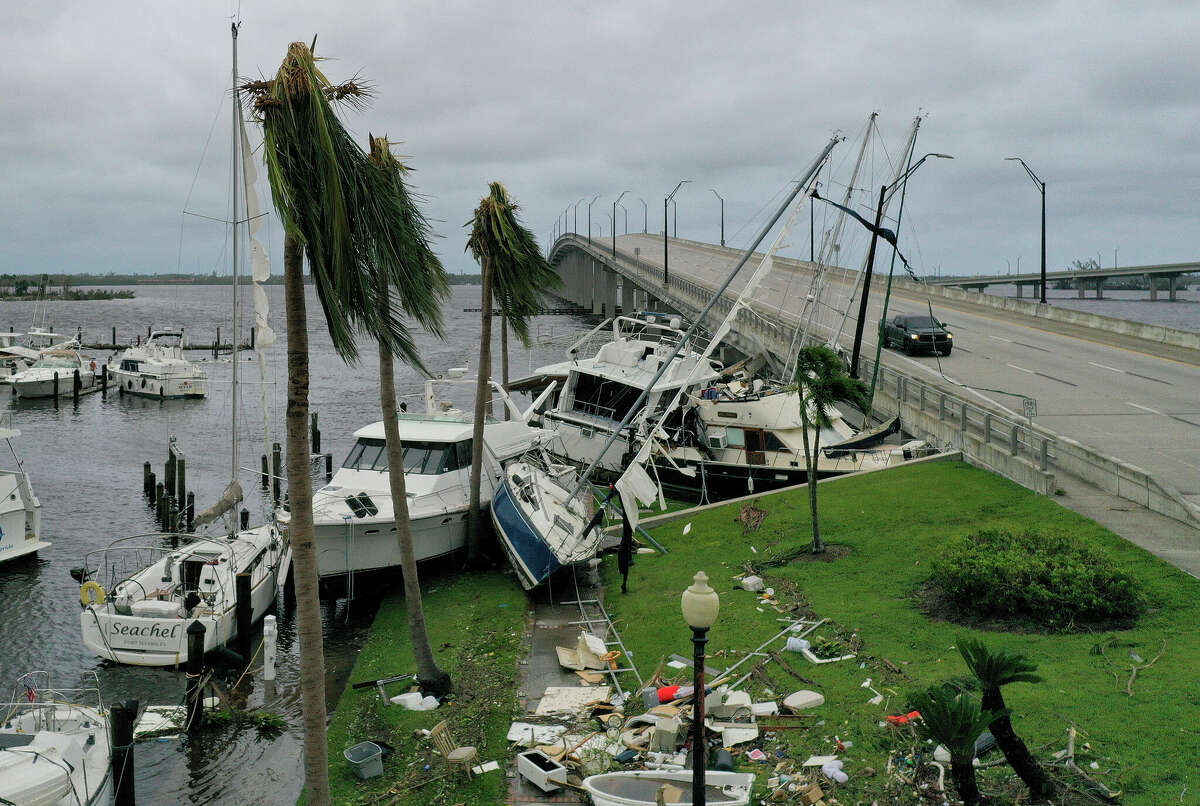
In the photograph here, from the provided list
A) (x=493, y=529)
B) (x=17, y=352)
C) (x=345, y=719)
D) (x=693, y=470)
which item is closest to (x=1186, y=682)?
(x=345, y=719)

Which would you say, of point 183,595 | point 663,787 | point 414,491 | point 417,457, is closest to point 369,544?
point 414,491

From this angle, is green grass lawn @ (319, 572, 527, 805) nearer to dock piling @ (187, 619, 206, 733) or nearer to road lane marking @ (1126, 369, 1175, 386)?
dock piling @ (187, 619, 206, 733)

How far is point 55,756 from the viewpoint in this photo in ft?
39.9

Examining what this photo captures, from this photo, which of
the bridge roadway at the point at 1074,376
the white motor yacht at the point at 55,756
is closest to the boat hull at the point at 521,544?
the white motor yacht at the point at 55,756

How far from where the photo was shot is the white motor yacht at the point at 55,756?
37.4 feet

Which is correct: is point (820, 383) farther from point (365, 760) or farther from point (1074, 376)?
point (1074, 376)

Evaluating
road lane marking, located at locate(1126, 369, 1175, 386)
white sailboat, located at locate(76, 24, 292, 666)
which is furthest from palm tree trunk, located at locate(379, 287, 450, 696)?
road lane marking, located at locate(1126, 369, 1175, 386)

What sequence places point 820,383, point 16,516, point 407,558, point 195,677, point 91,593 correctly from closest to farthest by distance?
1. point 195,677
2. point 407,558
3. point 91,593
4. point 820,383
5. point 16,516

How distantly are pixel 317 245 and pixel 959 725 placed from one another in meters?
7.59

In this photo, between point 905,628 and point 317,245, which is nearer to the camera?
point 317,245

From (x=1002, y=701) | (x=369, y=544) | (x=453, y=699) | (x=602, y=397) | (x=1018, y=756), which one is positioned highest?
(x=602, y=397)

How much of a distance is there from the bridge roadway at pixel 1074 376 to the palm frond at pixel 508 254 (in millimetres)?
13064

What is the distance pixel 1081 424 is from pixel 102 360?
3377 inches

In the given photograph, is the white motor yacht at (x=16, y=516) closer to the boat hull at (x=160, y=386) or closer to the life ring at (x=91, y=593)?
the life ring at (x=91, y=593)
